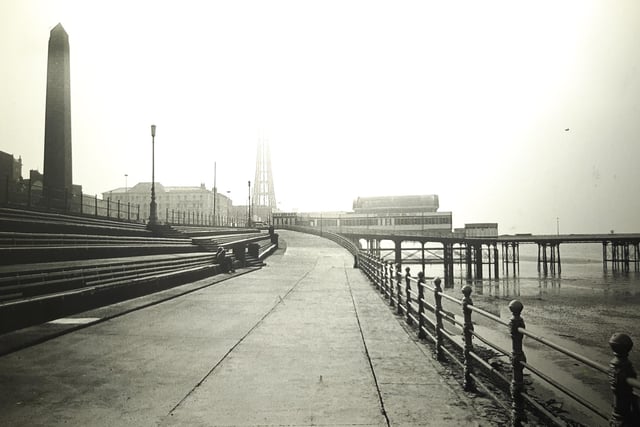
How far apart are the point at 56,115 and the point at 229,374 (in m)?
25.1

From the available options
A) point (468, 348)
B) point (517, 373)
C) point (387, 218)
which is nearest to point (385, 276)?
point (468, 348)

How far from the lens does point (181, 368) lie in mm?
6551

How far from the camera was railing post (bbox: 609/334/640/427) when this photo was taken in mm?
2682

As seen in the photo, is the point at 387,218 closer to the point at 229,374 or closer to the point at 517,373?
the point at 229,374

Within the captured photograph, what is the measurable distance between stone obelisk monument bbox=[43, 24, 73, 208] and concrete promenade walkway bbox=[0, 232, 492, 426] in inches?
715

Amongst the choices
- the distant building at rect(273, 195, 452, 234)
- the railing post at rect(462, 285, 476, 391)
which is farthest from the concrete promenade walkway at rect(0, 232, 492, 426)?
the distant building at rect(273, 195, 452, 234)

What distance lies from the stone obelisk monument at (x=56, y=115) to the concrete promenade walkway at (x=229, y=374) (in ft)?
59.6

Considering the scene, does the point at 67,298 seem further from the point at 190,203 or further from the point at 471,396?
the point at 190,203

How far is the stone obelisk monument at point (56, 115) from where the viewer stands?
84.5ft

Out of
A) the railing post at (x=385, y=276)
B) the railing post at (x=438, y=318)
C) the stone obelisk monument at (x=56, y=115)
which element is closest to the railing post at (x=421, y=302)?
the railing post at (x=438, y=318)

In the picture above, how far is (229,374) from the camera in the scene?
6238mm

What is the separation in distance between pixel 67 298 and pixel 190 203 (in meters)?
113

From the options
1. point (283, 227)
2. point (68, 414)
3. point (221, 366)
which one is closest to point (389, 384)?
point (221, 366)

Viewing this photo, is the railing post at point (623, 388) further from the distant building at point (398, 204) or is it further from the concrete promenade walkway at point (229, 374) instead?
the distant building at point (398, 204)
